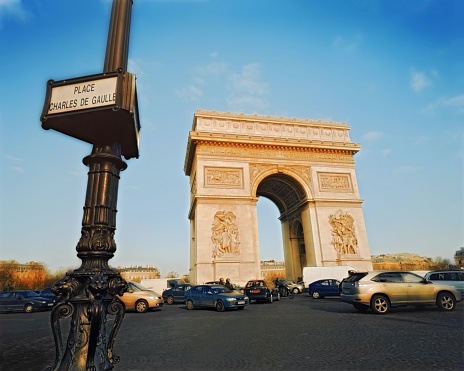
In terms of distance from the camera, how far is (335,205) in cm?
2505

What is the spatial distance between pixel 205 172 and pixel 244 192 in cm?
371

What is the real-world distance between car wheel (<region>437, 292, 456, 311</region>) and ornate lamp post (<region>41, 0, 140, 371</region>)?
1087cm

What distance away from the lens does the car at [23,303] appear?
16.0 meters

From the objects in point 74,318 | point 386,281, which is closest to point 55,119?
point 74,318

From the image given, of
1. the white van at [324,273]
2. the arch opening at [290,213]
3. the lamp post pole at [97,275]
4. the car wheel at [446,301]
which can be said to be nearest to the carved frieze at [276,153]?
the arch opening at [290,213]

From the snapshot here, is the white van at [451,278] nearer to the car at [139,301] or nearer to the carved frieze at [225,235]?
the carved frieze at [225,235]

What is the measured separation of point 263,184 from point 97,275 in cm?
2673

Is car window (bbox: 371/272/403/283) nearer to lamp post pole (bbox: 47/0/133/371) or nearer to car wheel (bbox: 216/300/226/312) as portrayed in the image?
car wheel (bbox: 216/300/226/312)

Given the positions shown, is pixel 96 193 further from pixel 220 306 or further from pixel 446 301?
pixel 446 301

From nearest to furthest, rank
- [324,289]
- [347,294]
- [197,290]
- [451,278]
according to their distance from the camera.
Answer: [347,294]
[451,278]
[197,290]
[324,289]

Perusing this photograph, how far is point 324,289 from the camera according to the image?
18.2 m

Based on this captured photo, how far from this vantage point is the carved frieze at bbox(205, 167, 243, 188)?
77.7 feet

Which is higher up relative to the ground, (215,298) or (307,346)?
(215,298)

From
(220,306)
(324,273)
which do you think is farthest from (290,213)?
(220,306)
